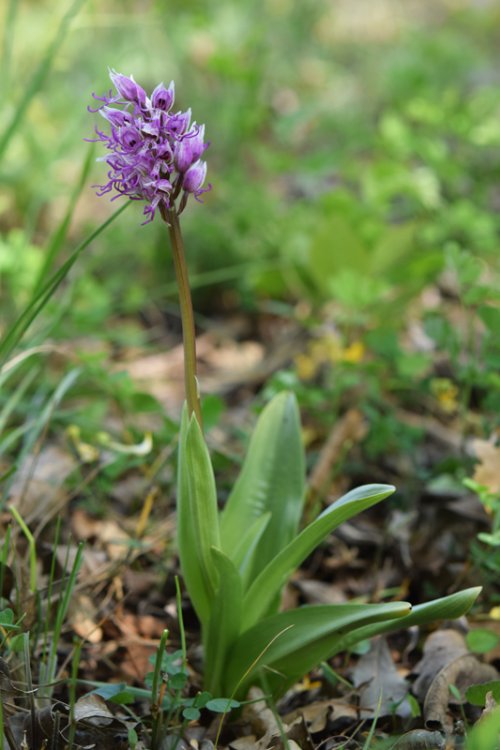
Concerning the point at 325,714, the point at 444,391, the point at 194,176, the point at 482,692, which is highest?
the point at 194,176

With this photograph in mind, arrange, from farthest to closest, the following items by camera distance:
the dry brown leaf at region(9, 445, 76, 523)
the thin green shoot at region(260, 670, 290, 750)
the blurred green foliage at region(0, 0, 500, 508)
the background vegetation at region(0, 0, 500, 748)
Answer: the blurred green foliage at region(0, 0, 500, 508) → the background vegetation at region(0, 0, 500, 748) → the dry brown leaf at region(9, 445, 76, 523) → the thin green shoot at region(260, 670, 290, 750)

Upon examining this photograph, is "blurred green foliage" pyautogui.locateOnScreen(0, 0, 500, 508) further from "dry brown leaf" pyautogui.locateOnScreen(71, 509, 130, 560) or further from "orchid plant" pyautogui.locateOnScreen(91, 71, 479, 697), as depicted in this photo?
"orchid plant" pyautogui.locateOnScreen(91, 71, 479, 697)

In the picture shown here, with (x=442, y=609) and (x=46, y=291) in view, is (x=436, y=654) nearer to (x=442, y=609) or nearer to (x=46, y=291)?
(x=442, y=609)

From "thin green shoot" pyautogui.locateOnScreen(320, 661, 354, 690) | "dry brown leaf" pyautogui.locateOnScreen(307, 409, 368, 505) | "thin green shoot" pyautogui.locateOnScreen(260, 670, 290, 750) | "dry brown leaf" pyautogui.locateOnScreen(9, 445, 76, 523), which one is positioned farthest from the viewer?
"dry brown leaf" pyautogui.locateOnScreen(307, 409, 368, 505)

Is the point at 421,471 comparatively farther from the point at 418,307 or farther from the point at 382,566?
the point at 418,307

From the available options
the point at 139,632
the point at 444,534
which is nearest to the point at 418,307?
the point at 444,534

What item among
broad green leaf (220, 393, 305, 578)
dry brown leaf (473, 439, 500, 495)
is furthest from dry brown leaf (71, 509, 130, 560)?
dry brown leaf (473, 439, 500, 495)

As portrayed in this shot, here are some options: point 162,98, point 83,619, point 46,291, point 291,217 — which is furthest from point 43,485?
point 291,217
